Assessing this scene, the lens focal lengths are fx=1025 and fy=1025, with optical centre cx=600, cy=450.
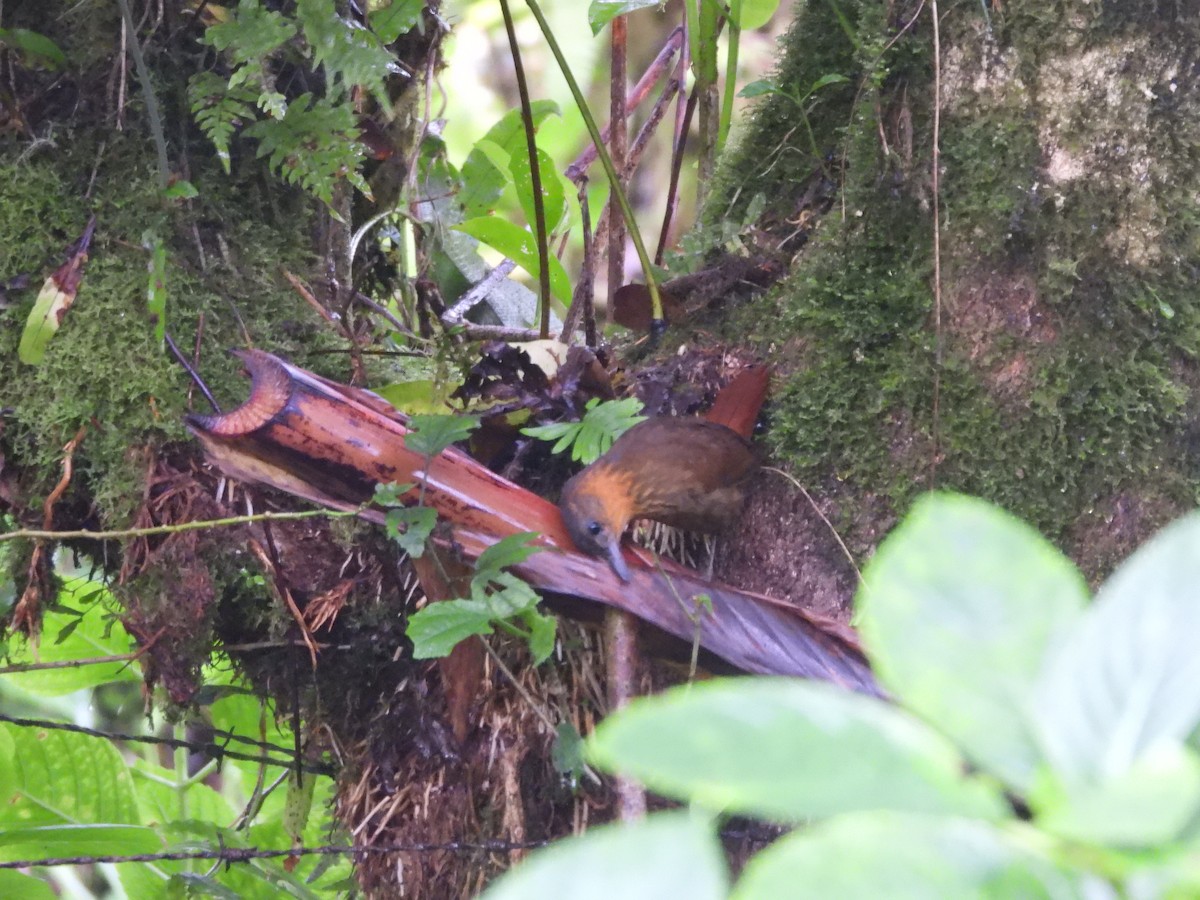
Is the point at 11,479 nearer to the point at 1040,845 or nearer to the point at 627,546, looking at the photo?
the point at 627,546

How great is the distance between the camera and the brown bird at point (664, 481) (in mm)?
1394

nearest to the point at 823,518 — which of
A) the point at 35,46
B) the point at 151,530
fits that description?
the point at 151,530

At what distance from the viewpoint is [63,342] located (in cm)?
161

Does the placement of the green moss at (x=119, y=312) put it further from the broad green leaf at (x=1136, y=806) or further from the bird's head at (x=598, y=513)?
the broad green leaf at (x=1136, y=806)

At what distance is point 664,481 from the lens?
144 cm

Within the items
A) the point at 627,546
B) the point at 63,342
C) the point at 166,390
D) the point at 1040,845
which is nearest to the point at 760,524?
the point at 627,546

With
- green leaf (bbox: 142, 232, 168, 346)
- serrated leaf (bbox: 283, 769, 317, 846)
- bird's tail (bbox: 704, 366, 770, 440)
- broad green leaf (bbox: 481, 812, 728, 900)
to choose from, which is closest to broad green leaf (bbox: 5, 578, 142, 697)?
serrated leaf (bbox: 283, 769, 317, 846)

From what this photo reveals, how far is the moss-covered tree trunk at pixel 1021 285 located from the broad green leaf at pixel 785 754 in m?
1.16

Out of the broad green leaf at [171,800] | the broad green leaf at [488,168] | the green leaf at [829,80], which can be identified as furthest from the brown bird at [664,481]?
the broad green leaf at [171,800]

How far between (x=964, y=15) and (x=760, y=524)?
776 millimetres

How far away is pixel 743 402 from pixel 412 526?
21.0 inches

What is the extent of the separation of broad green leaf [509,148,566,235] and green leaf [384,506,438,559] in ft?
3.11

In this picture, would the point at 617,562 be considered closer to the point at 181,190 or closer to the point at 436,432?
the point at 436,432

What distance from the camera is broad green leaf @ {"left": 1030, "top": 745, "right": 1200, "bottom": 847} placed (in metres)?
0.23
